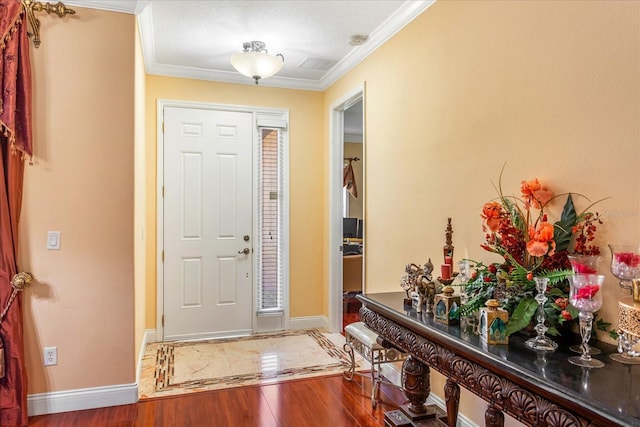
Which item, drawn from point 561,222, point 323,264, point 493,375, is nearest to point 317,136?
point 323,264

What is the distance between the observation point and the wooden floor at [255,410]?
2.59m

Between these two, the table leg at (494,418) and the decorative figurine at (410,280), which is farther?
the decorative figurine at (410,280)

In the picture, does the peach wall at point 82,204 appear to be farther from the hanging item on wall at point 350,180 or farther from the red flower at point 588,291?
the hanging item on wall at point 350,180

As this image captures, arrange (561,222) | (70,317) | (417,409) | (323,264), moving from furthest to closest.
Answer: (323,264)
(70,317)
(417,409)
(561,222)

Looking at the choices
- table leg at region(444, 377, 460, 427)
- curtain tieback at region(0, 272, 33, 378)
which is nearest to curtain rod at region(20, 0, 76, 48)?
curtain tieback at region(0, 272, 33, 378)

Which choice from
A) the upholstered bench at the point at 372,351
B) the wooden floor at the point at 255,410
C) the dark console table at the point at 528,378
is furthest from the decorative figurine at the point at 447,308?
the wooden floor at the point at 255,410

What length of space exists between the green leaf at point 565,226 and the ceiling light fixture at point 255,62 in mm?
2417

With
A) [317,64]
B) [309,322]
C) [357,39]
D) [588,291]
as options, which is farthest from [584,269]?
[309,322]

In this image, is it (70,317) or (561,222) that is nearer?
(561,222)

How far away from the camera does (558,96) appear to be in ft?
5.99

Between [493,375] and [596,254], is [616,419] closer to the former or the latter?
[493,375]

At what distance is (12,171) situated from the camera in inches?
101

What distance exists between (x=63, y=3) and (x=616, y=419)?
3.38 m

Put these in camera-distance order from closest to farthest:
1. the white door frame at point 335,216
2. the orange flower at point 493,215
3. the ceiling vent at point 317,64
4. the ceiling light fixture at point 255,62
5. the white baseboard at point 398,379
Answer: the orange flower at point 493,215, the white baseboard at point 398,379, the ceiling light fixture at point 255,62, the ceiling vent at point 317,64, the white door frame at point 335,216
